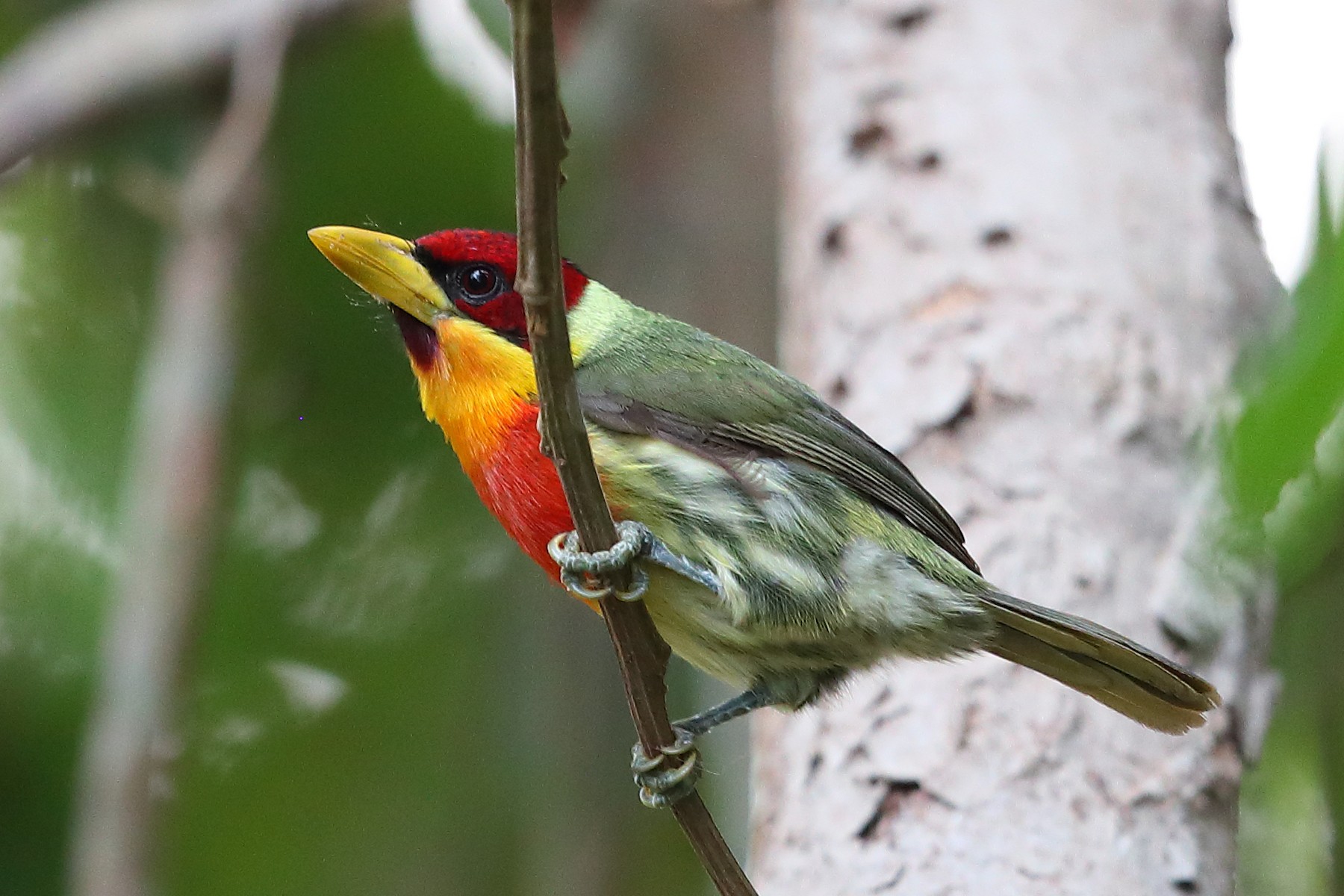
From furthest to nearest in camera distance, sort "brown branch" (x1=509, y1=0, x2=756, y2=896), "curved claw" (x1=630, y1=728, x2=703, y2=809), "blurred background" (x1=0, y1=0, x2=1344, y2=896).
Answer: "blurred background" (x1=0, y1=0, x2=1344, y2=896) → "curved claw" (x1=630, y1=728, x2=703, y2=809) → "brown branch" (x1=509, y1=0, x2=756, y2=896)

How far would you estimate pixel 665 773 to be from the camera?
2131mm

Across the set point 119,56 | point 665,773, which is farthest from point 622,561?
point 119,56

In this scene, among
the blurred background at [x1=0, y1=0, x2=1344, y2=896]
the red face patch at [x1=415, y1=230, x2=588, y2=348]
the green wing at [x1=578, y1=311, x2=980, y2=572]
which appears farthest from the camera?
the blurred background at [x1=0, y1=0, x2=1344, y2=896]

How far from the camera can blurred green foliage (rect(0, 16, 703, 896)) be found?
4023mm

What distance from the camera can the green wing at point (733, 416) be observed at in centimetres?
238

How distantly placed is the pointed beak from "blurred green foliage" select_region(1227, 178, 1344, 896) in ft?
4.60

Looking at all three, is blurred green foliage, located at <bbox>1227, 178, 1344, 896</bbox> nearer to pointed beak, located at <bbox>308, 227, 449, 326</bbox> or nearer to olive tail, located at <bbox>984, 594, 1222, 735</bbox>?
olive tail, located at <bbox>984, 594, 1222, 735</bbox>

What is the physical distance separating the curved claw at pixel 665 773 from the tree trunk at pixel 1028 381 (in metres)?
0.54

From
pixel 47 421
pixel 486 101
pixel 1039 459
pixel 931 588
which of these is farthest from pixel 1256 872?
pixel 47 421

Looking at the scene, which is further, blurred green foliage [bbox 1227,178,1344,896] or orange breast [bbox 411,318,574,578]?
orange breast [bbox 411,318,574,578]

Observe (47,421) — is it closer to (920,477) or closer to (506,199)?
(506,199)

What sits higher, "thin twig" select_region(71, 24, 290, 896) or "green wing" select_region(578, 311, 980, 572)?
"thin twig" select_region(71, 24, 290, 896)

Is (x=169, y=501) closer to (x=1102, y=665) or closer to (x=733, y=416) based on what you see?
(x=733, y=416)

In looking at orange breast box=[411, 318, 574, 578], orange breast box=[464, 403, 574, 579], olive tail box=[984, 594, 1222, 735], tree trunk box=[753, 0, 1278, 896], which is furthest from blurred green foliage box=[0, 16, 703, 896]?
olive tail box=[984, 594, 1222, 735]
